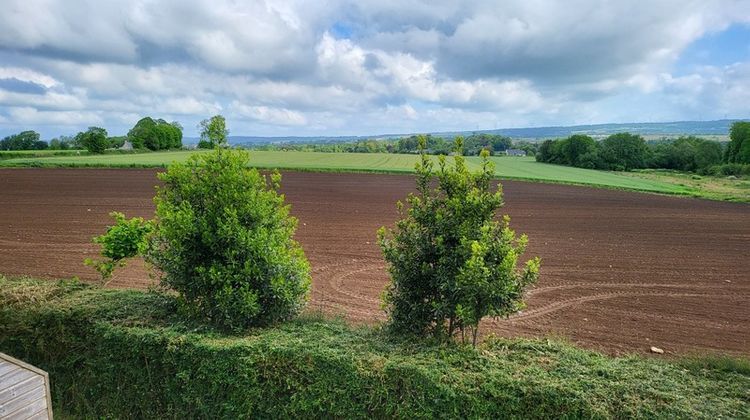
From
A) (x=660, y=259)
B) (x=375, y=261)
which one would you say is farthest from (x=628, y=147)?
(x=375, y=261)

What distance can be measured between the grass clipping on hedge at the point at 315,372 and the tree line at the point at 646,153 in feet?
310

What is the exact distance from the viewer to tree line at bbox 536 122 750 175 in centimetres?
8931

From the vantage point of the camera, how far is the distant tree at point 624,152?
90.2 meters

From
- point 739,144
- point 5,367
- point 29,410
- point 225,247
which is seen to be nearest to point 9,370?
point 5,367

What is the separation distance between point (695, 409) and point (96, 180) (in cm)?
4502

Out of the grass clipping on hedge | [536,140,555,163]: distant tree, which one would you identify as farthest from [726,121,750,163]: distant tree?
the grass clipping on hedge

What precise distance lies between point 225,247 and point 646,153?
108 m

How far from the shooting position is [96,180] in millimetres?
39312

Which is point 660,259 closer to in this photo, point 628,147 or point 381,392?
point 381,392

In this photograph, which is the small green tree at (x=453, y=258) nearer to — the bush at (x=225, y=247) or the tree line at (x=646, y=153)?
the bush at (x=225, y=247)

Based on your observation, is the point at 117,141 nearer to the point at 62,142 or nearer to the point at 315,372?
the point at 62,142

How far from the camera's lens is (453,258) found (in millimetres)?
5961

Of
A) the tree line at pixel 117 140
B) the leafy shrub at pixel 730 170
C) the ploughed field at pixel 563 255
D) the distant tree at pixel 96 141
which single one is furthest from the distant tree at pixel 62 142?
the leafy shrub at pixel 730 170

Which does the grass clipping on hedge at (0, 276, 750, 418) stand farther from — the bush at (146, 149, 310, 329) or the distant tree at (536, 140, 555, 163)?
the distant tree at (536, 140, 555, 163)
